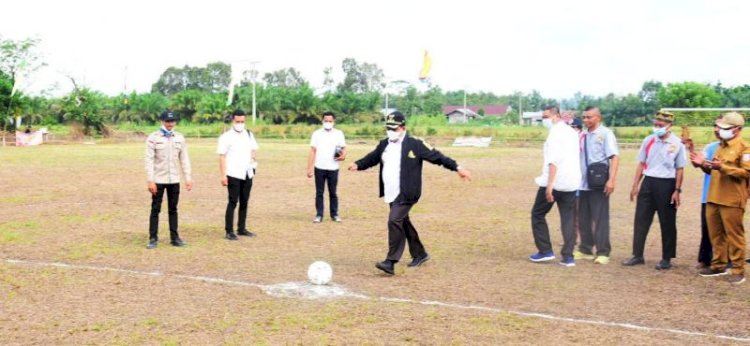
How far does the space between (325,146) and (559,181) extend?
4.85 metres

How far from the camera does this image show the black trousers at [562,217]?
9.22 m

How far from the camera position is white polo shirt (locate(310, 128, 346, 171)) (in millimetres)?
12742

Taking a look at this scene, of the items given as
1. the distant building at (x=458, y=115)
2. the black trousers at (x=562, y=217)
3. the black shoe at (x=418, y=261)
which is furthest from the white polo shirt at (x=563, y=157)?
the distant building at (x=458, y=115)

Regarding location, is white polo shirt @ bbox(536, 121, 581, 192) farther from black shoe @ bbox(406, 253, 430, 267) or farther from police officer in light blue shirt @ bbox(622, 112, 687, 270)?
black shoe @ bbox(406, 253, 430, 267)

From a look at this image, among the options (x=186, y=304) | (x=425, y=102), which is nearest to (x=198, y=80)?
(x=425, y=102)

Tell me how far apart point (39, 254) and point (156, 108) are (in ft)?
262

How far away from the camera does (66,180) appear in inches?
825

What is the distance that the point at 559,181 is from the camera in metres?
9.14

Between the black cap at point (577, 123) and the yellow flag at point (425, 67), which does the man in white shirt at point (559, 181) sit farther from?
the yellow flag at point (425, 67)

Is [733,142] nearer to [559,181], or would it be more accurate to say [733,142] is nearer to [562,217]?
[559,181]

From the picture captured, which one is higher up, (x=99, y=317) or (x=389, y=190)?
(x=389, y=190)

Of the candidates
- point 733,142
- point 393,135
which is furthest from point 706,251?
point 393,135

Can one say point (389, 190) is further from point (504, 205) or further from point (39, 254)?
point (504, 205)

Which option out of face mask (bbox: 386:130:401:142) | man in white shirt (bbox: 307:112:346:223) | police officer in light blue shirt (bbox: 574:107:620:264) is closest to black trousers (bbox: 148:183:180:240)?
man in white shirt (bbox: 307:112:346:223)
